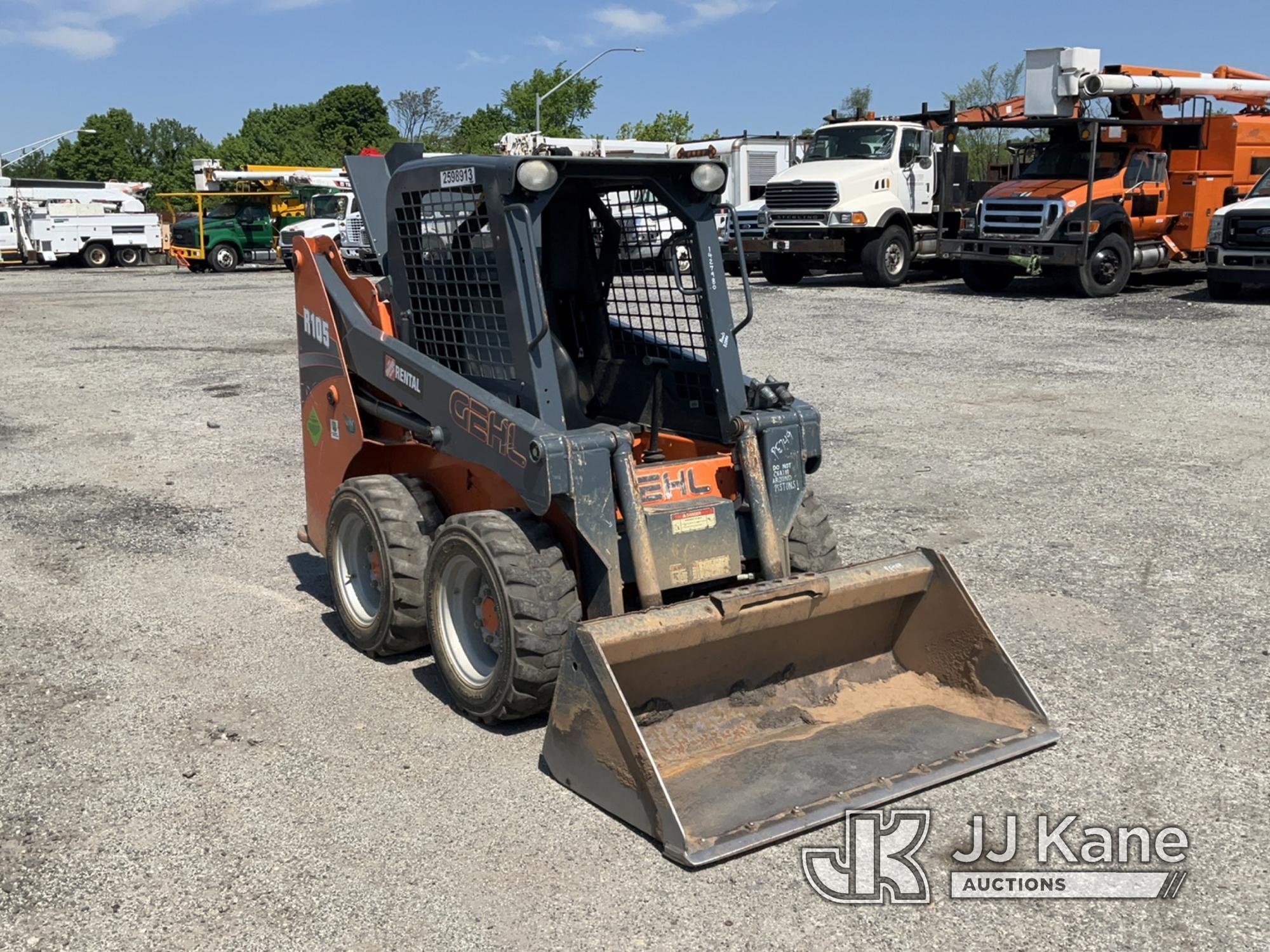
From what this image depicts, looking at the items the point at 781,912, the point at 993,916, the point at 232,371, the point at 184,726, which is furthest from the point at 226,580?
the point at 232,371

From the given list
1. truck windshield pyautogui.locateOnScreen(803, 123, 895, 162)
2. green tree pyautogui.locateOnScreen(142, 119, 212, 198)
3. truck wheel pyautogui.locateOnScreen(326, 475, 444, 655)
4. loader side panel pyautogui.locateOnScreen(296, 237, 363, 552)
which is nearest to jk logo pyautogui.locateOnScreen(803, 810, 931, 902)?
truck wheel pyautogui.locateOnScreen(326, 475, 444, 655)

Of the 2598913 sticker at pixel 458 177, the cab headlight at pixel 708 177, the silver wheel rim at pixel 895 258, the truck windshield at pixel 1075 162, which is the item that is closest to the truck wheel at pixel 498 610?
the 2598913 sticker at pixel 458 177

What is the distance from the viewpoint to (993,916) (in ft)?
11.8

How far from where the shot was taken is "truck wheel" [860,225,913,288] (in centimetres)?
2212

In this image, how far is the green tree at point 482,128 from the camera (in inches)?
2455

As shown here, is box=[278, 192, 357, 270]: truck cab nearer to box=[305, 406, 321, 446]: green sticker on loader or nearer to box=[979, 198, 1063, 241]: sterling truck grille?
box=[979, 198, 1063, 241]: sterling truck grille

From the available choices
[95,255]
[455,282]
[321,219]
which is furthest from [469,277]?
[95,255]

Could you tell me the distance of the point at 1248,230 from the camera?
58.5ft

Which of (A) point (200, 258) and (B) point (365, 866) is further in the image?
(A) point (200, 258)

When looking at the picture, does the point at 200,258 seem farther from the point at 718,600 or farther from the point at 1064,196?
the point at 718,600

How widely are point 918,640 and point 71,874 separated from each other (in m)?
3.15

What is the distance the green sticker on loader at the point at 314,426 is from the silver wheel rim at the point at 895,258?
17.4 m

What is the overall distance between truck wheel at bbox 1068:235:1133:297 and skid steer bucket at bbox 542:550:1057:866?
52.6 ft

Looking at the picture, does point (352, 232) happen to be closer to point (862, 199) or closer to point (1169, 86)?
point (862, 199)
